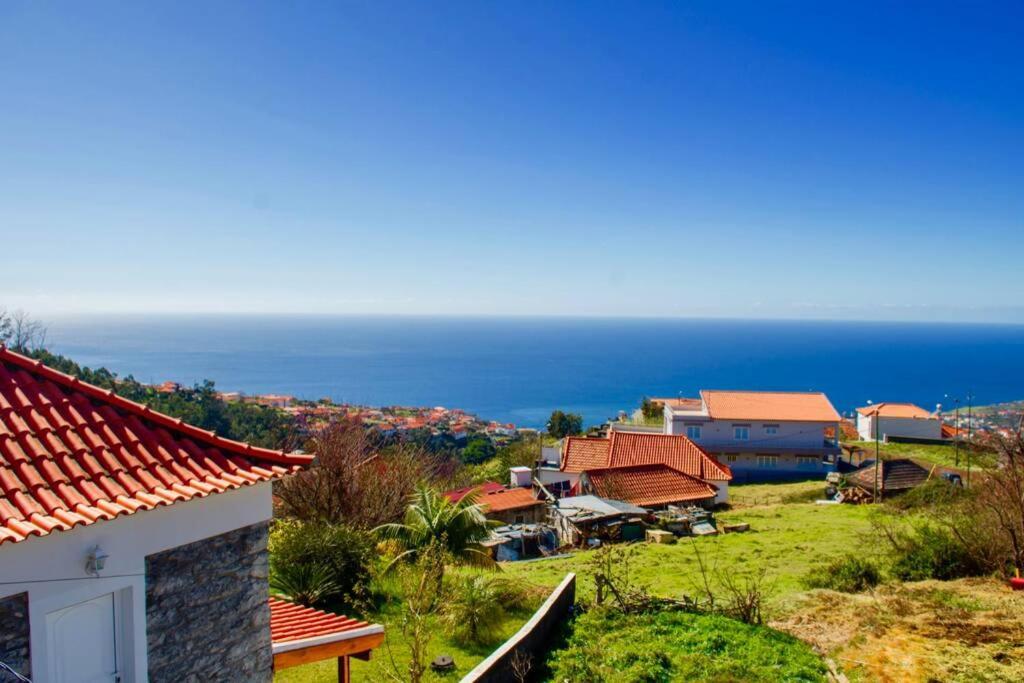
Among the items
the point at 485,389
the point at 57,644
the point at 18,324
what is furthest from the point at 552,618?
the point at 485,389

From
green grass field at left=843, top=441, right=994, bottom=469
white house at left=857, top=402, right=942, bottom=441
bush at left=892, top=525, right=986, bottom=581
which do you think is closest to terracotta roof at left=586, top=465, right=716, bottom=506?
bush at left=892, top=525, right=986, bottom=581

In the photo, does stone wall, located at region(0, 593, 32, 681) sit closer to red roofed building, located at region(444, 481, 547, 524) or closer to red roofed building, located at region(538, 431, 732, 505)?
red roofed building, located at region(444, 481, 547, 524)

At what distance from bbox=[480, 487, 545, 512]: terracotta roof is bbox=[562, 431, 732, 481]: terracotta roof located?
13.7 feet

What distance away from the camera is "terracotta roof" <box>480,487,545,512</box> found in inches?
965

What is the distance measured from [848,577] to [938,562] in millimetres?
1849

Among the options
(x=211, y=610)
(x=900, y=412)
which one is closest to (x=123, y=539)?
(x=211, y=610)

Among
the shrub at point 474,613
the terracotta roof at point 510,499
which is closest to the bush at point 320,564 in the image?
the shrub at point 474,613

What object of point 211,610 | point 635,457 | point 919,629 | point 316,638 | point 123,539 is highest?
point 123,539

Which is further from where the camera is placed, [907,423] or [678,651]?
[907,423]

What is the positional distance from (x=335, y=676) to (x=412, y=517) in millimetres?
3864

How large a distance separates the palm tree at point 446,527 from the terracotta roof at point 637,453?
1747 centimetres

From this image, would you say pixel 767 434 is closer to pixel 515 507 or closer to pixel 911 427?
pixel 911 427

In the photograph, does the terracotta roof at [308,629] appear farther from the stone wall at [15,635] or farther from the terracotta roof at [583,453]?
the terracotta roof at [583,453]

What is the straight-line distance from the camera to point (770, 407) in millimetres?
40719
